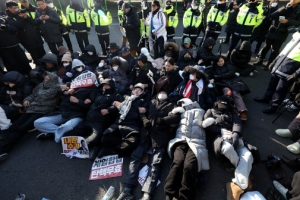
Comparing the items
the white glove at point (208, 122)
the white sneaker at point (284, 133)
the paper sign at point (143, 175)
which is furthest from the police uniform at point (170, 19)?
the paper sign at point (143, 175)

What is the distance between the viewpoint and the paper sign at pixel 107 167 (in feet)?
10.8

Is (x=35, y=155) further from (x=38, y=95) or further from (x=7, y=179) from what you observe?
(x=38, y=95)

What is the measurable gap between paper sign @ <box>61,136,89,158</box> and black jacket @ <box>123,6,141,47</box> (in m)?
4.42

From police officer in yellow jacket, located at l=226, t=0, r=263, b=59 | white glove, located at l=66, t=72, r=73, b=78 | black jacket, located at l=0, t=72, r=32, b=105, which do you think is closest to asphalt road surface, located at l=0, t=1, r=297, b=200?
black jacket, located at l=0, t=72, r=32, b=105

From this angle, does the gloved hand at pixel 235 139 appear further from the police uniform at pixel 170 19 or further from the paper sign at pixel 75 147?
the police uniform at pixel 170 19

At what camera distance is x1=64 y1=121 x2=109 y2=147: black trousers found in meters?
3.69

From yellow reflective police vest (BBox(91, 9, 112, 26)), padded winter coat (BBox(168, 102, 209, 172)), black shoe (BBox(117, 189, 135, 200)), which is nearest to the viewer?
black shoe (BBox(117, 189, 135, 200))

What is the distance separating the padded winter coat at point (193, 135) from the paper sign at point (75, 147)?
1631 millimetres

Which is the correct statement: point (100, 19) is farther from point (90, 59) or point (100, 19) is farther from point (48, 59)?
point (48, 59)

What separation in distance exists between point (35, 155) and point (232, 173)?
3817 millimetres

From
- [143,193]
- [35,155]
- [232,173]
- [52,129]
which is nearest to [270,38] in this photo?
[232,173]

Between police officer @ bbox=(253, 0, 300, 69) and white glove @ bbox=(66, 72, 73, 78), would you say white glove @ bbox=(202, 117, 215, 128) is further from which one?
police officer @ bbox=(253, 0, 300, 69)

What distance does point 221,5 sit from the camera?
6.38 meters

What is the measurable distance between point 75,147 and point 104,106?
1011 mm
